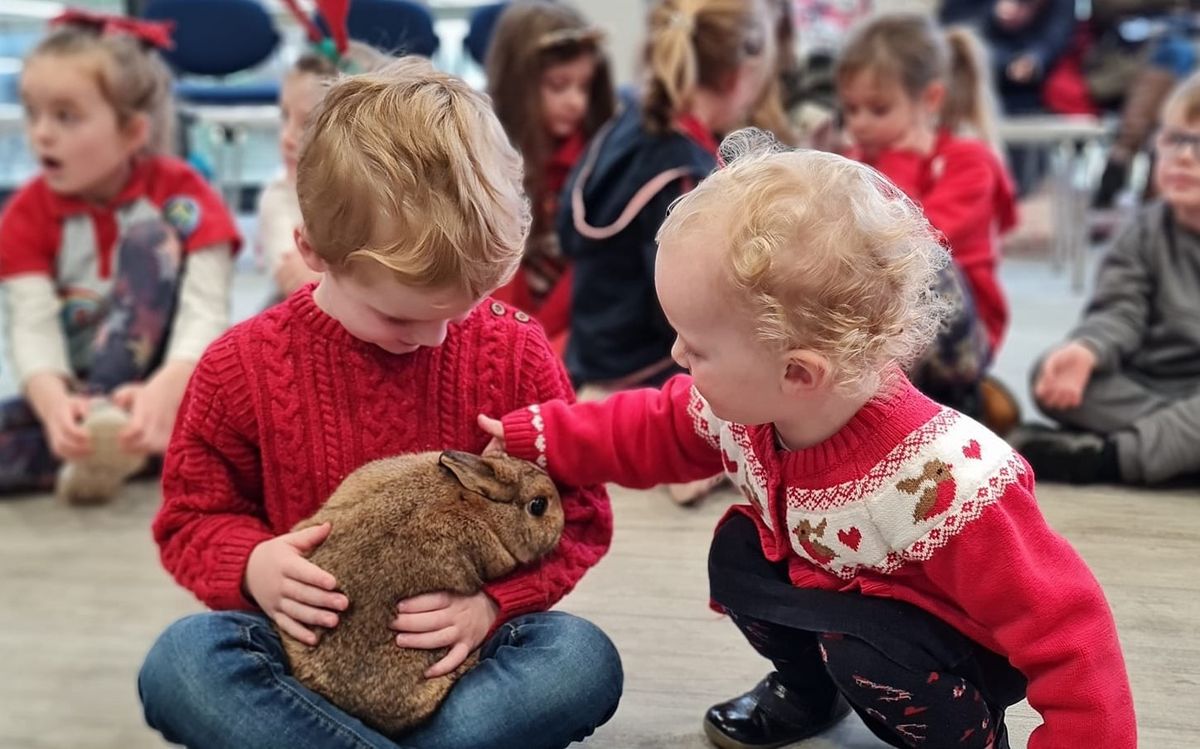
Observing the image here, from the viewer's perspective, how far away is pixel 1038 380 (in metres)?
2.28

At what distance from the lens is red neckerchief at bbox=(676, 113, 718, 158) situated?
217 centimetres

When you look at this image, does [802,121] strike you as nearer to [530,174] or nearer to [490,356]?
[530,174]

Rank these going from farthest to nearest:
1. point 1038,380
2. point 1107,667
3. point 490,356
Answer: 1. point 1038,380
2. point 490,356
3. point 1107,667

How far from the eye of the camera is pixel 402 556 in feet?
3.64

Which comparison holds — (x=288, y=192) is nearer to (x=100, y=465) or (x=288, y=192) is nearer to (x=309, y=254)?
(x=100, y=465)

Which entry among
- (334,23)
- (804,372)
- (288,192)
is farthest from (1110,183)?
(804,372)

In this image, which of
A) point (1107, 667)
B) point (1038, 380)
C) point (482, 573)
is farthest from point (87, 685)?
point (1038, 380)

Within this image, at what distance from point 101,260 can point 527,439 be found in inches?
61.7

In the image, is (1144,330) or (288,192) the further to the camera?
(288,192)

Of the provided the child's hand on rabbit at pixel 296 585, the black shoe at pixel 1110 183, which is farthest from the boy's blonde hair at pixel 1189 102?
the black shoe at pixel 1110 183

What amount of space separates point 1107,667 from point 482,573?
564mm

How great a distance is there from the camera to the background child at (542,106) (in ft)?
8.25

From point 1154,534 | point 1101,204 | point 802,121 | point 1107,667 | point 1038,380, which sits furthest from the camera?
point 1101,204

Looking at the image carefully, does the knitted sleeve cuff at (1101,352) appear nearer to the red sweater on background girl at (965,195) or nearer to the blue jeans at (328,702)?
the red sweater on background girl at (965,195)
